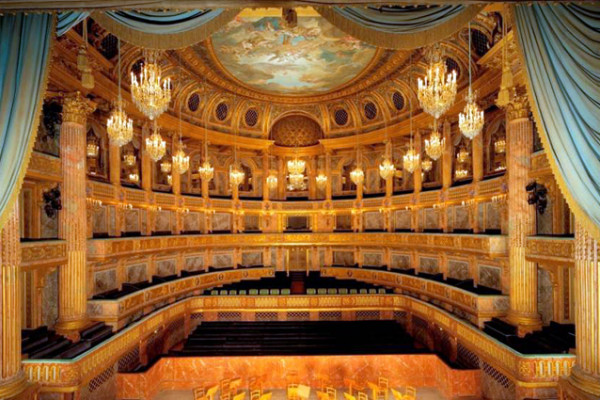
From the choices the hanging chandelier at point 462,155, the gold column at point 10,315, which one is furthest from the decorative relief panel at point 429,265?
the gold column at point 10,315

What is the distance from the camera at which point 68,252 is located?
1077cm

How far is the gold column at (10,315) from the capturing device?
639 centimetres

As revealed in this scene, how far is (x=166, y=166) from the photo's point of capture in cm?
1852

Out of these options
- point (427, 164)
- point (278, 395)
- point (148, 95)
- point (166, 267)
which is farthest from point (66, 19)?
point (427, 164)

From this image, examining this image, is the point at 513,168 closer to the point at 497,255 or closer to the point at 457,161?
the point at 497,255

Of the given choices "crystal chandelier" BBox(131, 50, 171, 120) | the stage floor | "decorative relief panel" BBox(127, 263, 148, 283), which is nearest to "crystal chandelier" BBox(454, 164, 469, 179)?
the stage floor

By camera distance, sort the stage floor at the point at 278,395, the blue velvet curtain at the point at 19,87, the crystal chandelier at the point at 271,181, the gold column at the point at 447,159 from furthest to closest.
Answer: the crystal chandelier at the point at 271,181 < the gold column at the point at 447,159 < the stage floor at the point at 278,395 < the blue velvet curtain at the point at 19,87

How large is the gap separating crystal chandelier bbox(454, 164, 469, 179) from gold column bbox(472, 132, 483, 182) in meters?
1.66

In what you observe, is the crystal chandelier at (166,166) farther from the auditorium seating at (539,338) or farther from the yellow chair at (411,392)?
the auditorium seating at (539,338)

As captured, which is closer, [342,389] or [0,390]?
[0,390]

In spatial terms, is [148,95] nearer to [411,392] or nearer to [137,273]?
[137,273]

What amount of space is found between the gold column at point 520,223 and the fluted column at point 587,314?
468 cm

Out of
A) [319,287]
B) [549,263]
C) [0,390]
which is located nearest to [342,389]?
[319,287]

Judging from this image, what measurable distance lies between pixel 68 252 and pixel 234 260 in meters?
11.2
